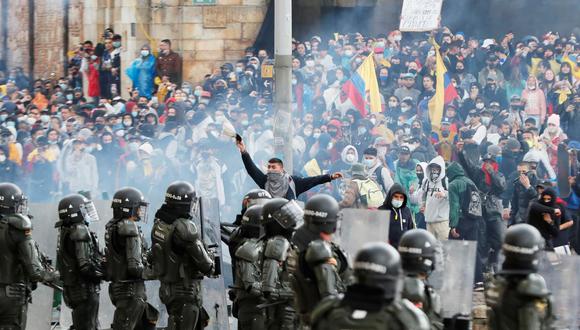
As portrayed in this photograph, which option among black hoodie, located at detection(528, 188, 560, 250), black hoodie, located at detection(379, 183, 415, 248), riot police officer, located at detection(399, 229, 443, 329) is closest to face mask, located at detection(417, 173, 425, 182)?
black hoodie, located at detection(528, 188, 560, 250)

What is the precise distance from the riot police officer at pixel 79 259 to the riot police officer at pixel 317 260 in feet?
11.3

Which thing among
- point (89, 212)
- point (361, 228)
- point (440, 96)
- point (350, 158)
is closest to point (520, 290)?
point (361, 228)

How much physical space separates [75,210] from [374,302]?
21.2 ft

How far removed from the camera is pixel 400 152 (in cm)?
1814

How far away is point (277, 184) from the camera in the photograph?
15.1 meters

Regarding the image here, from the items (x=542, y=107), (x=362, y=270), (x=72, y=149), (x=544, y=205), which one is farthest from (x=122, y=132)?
(x=362, y=270)

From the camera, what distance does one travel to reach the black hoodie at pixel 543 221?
1460 centimetres

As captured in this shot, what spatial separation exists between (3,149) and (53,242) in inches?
285

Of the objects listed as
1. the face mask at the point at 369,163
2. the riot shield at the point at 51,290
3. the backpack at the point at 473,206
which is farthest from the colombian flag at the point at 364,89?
the riot shield at the point at 51,290

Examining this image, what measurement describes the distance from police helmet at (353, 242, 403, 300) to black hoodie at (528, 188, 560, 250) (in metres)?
7.78

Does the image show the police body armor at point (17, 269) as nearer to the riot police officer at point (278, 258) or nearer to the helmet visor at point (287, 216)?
the riot police officer at point (278, 258)

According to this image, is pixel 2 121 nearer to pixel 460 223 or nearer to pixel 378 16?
pixel 378 16

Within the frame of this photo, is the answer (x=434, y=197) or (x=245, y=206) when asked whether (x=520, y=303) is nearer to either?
(x=245, y=206)

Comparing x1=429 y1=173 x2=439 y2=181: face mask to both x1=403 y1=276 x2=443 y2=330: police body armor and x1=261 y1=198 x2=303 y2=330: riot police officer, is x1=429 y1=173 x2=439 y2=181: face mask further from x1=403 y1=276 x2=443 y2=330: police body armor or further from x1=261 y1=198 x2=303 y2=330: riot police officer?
x1=403 y1=276 x2=443 y2=330: police body armor
